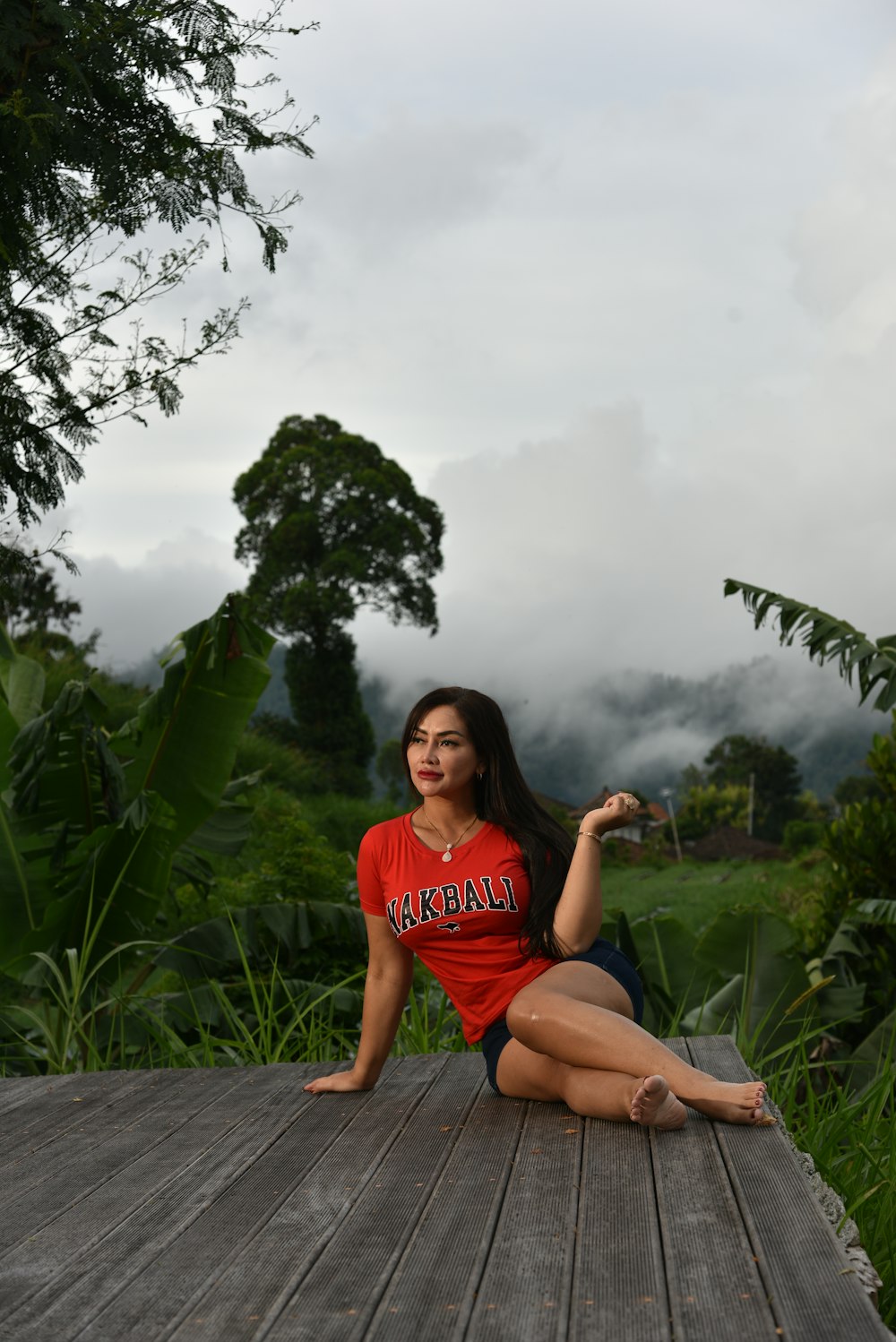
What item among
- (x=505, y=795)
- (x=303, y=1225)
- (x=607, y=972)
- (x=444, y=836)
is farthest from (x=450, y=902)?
(x=303, y=1225)

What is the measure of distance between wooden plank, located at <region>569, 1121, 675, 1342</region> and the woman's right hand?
87 centimetres

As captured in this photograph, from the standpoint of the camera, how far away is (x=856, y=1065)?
235 inches

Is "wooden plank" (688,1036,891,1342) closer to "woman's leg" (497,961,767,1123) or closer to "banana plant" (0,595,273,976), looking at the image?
"woman's leg" (497,961,767,1123)

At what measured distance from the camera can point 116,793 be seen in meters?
5.38

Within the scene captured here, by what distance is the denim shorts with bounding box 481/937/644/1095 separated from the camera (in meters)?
3.11

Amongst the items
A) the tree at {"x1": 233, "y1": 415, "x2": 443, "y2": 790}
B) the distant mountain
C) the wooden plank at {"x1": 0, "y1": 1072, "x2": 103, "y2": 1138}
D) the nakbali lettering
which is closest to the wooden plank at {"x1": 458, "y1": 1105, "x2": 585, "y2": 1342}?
the nakbali lettering

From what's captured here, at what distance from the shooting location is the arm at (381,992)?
3289 mm

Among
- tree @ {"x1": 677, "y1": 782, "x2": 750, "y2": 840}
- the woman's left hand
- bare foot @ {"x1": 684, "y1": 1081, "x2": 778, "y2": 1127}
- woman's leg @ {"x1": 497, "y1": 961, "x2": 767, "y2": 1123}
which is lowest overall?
tree @ {"x1": 677, "y1": 782, "x2": 750, "y2": 840}

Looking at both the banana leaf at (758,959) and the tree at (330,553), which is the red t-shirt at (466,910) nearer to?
the banana leaf at (758,959)

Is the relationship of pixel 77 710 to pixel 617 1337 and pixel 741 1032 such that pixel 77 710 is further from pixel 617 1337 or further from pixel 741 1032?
pixel 617 1337

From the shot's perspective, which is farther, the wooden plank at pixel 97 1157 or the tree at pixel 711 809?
the tree at pixel 711 809

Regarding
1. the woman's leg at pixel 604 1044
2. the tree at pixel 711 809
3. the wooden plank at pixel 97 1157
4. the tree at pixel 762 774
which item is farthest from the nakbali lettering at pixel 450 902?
the tree at pixel 762 774

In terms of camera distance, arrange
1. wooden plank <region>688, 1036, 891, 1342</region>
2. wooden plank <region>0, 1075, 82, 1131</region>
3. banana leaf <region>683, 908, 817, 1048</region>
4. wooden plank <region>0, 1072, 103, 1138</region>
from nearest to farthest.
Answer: wooden plank <region>688, 1036, 891, 1342</region>
wooden plank <region>0, 1072, 103, 1138</region>
wooden plank <region>0, 1075, 82, 1131</region>
banana leaf <region>683, 908, 817, 1048</region>

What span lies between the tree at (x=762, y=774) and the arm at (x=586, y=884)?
264 feet
